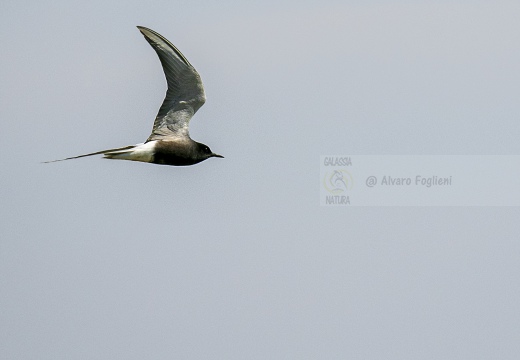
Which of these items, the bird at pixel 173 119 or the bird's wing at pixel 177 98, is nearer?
the bird at pixel 173 119

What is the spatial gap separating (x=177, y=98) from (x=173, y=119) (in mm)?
499

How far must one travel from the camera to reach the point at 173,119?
100ft

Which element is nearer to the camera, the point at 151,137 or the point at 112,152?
the point at 112,152

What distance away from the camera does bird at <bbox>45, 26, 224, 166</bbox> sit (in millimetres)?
28641

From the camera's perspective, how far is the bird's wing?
29.3m

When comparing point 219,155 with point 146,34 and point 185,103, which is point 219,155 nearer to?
point 185,103

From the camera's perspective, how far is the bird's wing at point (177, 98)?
29312mm

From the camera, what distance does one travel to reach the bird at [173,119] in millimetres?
28641

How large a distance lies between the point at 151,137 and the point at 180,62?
1959 millimetres

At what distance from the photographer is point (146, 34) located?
28375mm

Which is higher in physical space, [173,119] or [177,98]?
[177,98]

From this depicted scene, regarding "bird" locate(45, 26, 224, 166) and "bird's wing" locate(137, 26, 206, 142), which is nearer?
"bird" locate(45, 26, 224, 166)

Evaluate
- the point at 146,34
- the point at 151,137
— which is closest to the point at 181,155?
the point at 151,137

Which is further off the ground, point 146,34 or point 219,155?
point 146,34
